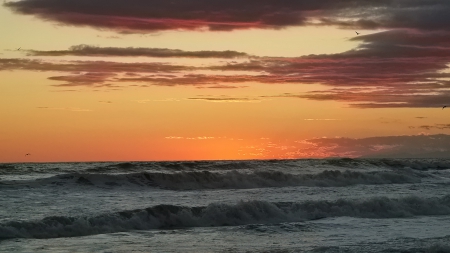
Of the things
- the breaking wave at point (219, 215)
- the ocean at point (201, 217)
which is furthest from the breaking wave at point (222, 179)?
the breaking wave at point (219, 215)

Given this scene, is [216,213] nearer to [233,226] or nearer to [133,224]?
[233,226]

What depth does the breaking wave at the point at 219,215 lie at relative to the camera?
1884 cm

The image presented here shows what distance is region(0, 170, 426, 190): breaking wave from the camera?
33550 mm

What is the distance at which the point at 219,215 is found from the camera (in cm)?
2231

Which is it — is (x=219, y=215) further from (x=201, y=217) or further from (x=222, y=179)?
(x=222, y=179)

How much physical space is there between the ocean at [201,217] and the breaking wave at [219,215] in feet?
0.12

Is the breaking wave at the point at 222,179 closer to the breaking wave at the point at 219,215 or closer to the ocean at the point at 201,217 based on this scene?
the ocean at the point at 201,217

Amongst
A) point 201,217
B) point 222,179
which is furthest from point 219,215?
point 222,179

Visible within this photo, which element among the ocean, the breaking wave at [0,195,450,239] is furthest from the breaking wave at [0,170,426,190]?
the breaking wave at [0,195,450,239]

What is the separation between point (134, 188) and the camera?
32.9 m

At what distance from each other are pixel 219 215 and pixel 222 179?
47.9ft

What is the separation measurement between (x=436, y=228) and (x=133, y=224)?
1061 centimetres

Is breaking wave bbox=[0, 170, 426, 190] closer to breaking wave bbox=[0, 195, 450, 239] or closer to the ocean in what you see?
the ocean

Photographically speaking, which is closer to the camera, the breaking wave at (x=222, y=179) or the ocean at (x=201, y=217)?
the ocean at (x=201, y=217)
